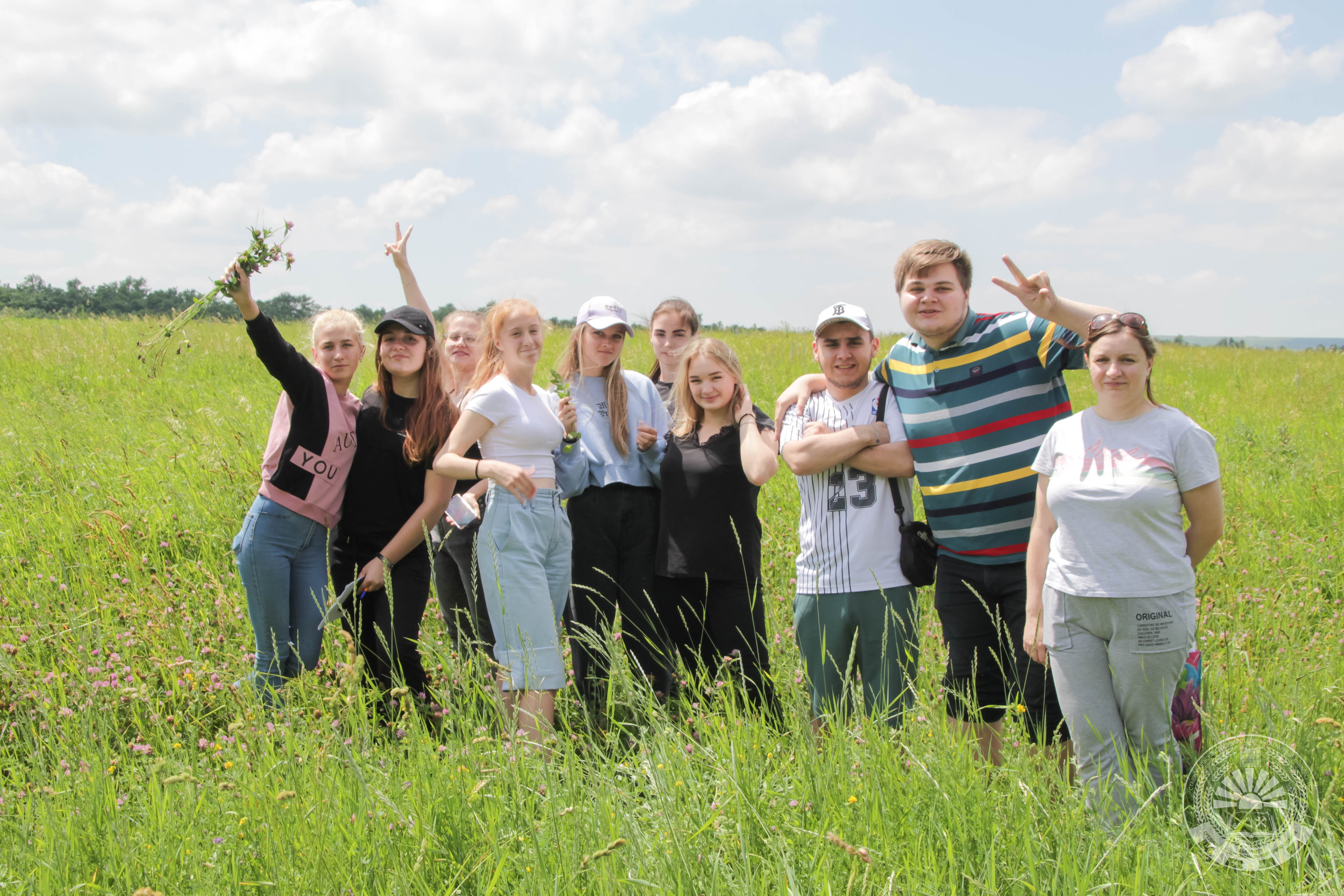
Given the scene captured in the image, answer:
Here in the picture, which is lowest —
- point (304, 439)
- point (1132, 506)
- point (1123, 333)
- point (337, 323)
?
point (1132, 506)

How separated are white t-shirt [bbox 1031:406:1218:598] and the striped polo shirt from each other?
453 millimetres

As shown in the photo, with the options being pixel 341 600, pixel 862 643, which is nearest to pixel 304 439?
pixel 341 600

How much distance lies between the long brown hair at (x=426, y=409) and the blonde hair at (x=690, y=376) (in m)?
1.16

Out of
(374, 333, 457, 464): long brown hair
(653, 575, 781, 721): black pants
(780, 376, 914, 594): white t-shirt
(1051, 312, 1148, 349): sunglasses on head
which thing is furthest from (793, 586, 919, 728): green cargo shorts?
(374, 333, 457, 464): long brown hair

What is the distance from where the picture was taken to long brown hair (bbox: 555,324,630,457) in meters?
3.94

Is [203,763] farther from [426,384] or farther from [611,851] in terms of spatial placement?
[426,384]

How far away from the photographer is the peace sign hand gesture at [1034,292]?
293cm

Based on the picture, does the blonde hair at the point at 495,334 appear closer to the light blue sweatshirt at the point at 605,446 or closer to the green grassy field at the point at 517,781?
the light blue sweatshirt at the point at 605,446

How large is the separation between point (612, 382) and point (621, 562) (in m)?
0.94

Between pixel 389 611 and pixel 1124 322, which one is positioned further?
pixel 389 611

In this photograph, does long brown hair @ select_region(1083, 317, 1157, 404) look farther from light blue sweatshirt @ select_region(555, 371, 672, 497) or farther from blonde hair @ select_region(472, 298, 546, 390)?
blonde hair @ select_region(472, 298, 546, 390)

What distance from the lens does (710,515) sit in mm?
3705

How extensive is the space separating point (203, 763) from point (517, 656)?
116 centimetres

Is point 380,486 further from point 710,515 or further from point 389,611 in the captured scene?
point 710,515
